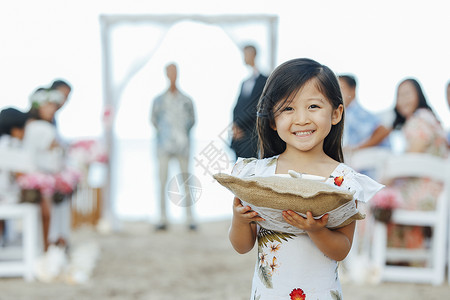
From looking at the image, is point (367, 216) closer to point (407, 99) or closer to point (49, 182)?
point (407, 99)

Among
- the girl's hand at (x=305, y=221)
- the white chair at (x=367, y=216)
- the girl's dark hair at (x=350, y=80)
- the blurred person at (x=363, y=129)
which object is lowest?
the white chair at (x=367, y=216)

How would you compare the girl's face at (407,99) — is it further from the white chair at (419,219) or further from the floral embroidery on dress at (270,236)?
the floral embroidery on dress at (270,236)

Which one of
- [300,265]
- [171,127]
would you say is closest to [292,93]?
[300,265]

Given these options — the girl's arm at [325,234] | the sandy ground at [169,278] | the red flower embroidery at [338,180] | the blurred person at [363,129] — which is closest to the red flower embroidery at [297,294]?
the girl's arm at [325,234]

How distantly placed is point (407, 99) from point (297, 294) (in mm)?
2997

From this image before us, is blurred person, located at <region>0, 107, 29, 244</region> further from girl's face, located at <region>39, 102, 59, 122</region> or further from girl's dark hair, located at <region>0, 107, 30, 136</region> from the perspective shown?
girl's face, located at <region>39, 102, 59, 122</region>

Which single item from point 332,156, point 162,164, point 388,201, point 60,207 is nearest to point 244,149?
point 332,156

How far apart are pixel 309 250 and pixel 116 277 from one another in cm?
292

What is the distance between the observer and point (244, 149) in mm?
1458

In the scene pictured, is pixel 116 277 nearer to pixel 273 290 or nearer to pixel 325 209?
pixel 273 290

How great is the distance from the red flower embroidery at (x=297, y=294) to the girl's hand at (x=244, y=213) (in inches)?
8.6

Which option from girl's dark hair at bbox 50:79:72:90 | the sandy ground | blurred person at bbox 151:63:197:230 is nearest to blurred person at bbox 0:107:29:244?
girl's dark hair at bbox 50:79:72:90

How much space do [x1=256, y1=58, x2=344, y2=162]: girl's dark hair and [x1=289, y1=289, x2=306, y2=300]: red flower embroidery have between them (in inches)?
15.3

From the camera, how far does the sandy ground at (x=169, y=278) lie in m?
3.42
